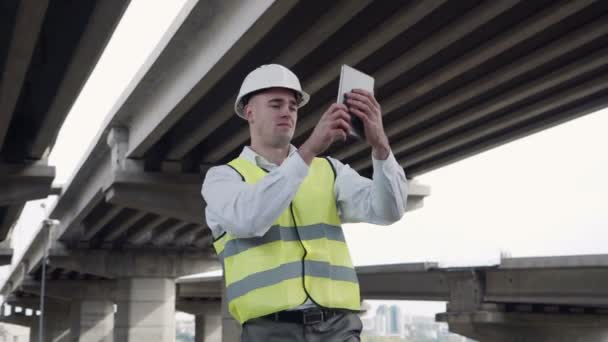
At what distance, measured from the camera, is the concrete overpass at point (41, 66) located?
11.2 meters

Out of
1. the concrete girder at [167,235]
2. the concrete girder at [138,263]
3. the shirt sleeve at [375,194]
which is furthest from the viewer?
the concrete girder at [138,263]

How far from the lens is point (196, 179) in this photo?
67.7 feet

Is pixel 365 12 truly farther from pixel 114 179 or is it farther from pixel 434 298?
pixel 434 298

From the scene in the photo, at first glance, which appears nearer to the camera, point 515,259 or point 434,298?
point 515,259

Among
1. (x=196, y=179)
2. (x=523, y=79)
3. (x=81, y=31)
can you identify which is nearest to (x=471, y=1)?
(x=523, y=79)

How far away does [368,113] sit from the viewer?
9.12ft

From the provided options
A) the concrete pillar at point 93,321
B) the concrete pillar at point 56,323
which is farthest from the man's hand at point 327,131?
the concrete pillar at point 56,323

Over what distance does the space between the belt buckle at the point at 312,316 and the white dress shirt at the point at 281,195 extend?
0.33 m

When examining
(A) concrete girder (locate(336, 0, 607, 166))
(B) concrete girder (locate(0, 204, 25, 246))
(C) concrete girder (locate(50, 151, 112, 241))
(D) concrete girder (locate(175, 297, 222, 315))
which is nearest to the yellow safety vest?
(A) concrete girder (locate(336, 0, 607, 166))

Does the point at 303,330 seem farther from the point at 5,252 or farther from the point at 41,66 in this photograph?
the point at 5,252

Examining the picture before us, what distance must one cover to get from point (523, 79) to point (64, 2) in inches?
286

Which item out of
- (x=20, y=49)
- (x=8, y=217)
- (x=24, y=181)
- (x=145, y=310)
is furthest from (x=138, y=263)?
(x=20, y=49)

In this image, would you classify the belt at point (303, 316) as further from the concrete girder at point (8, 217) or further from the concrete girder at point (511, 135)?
the concrete girder at point (8, 217)

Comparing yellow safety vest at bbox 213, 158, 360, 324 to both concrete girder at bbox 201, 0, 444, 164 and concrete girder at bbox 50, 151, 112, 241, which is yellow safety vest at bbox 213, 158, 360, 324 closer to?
concrete girder at bbox 201, 0, 444, 164
